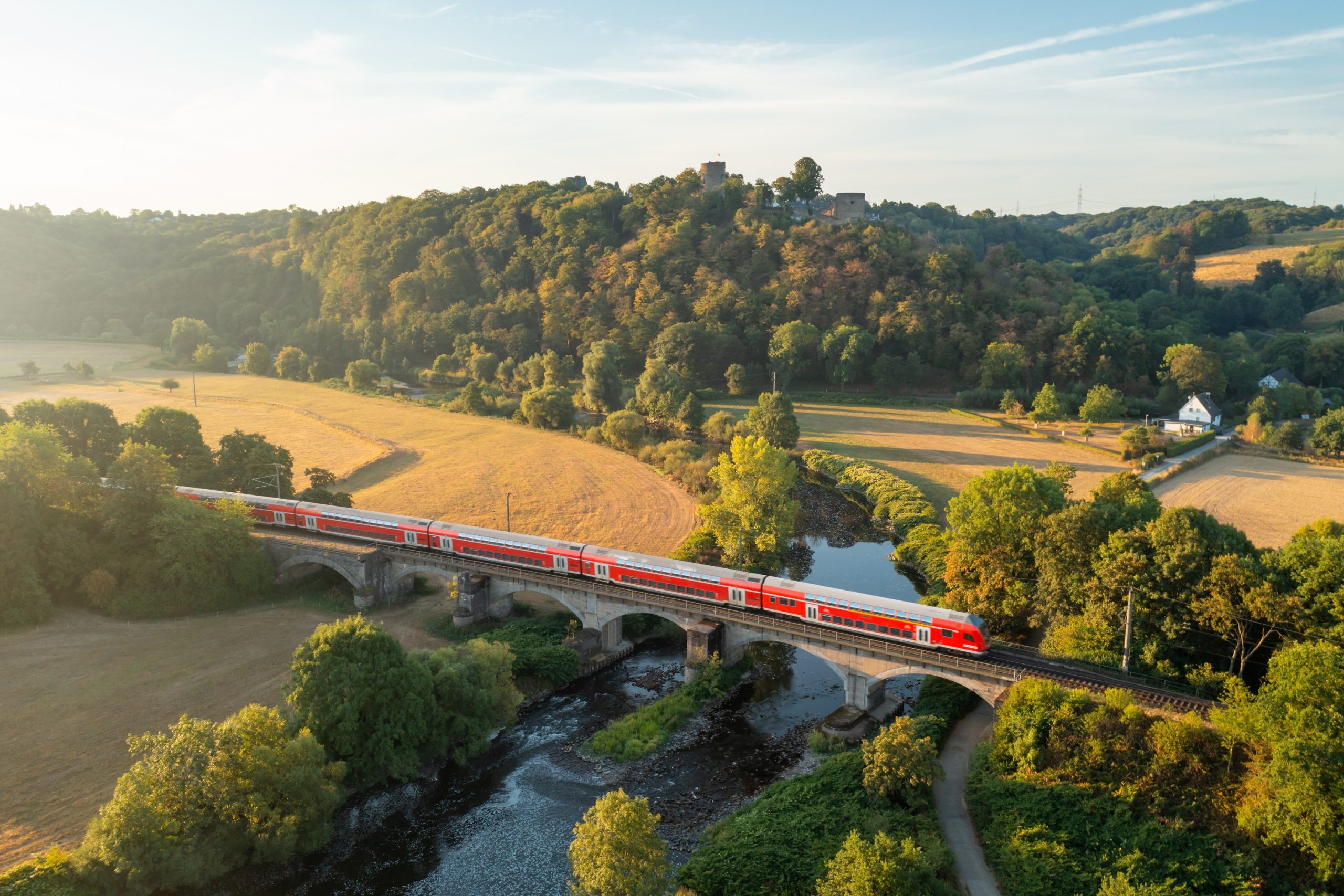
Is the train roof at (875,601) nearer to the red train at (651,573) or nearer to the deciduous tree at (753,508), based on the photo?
the red train at (651,573)

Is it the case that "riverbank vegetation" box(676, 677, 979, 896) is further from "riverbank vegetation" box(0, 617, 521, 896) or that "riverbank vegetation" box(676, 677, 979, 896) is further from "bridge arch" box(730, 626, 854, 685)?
"riverbank vegetation" box(0, 617, 521, 896)

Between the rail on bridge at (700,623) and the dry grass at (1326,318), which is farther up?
the dry grass at (1326,318)

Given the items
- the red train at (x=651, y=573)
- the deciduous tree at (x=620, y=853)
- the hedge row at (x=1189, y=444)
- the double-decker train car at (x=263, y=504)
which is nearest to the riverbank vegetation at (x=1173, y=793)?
the red train at (x=651, y=573)

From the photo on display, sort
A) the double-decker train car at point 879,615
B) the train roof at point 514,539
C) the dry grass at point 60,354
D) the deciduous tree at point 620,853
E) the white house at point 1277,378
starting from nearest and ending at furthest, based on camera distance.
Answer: the deciduous tree at point 620,853 → the double-decker train car at point 879,615 → the train roof at point 514,539 → the white house at point 1277,378 → the dry grass at point 60,354

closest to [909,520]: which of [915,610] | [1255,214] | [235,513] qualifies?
[915,610]

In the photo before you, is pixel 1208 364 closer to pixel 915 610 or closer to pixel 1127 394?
pixel 1127 394

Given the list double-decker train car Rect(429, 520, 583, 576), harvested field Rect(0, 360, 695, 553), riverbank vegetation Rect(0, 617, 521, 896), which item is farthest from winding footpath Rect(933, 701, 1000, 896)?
harvested field Rect(0, 360, 695, 553)
